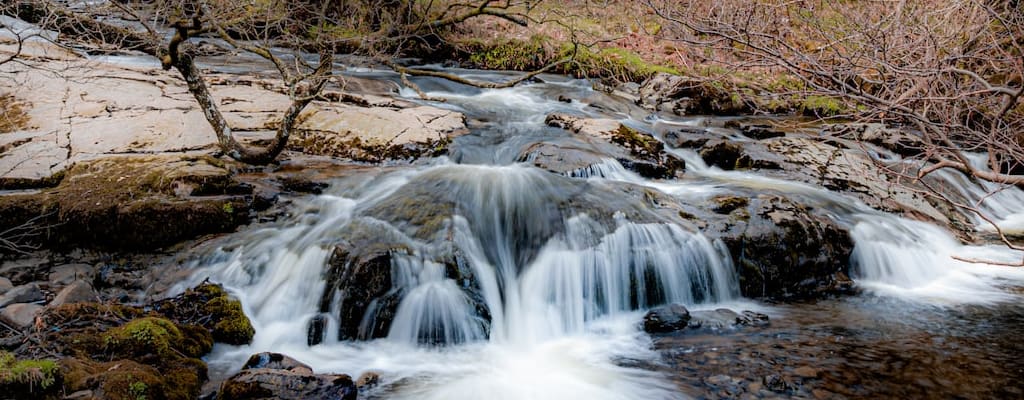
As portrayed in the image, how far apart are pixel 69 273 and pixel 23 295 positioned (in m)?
0.69

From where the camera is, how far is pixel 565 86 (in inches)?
517

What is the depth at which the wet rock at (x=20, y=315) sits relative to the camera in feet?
11.7

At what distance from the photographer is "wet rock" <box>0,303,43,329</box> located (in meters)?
3.56

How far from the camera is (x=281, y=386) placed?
3.34 metres

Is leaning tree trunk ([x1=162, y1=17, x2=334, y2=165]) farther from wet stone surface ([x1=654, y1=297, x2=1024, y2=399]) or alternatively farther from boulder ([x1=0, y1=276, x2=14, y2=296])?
wet stone surface ([x1=654, y1=297, x2=1024, y2=399])

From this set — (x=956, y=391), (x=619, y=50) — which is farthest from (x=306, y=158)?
(x=619, y=50)

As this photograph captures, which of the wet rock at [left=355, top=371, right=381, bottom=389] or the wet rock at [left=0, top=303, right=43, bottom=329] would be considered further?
the wet rock at [left=355, top=371, right=381, bottom=389]

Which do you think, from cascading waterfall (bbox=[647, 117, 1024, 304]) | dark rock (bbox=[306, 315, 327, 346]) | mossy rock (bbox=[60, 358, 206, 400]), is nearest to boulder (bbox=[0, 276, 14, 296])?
mossy rock (bbox=[60, 358, 206, 400])

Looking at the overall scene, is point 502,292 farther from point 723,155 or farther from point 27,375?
point 723,155

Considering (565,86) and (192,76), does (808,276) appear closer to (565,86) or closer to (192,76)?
(192,76)

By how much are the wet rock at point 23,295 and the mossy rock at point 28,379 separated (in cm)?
179

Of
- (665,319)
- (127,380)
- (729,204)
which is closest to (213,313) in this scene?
(127,380)

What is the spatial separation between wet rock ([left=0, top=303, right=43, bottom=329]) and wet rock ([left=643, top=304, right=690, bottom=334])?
4739 millimetres

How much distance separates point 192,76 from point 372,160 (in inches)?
94.9
